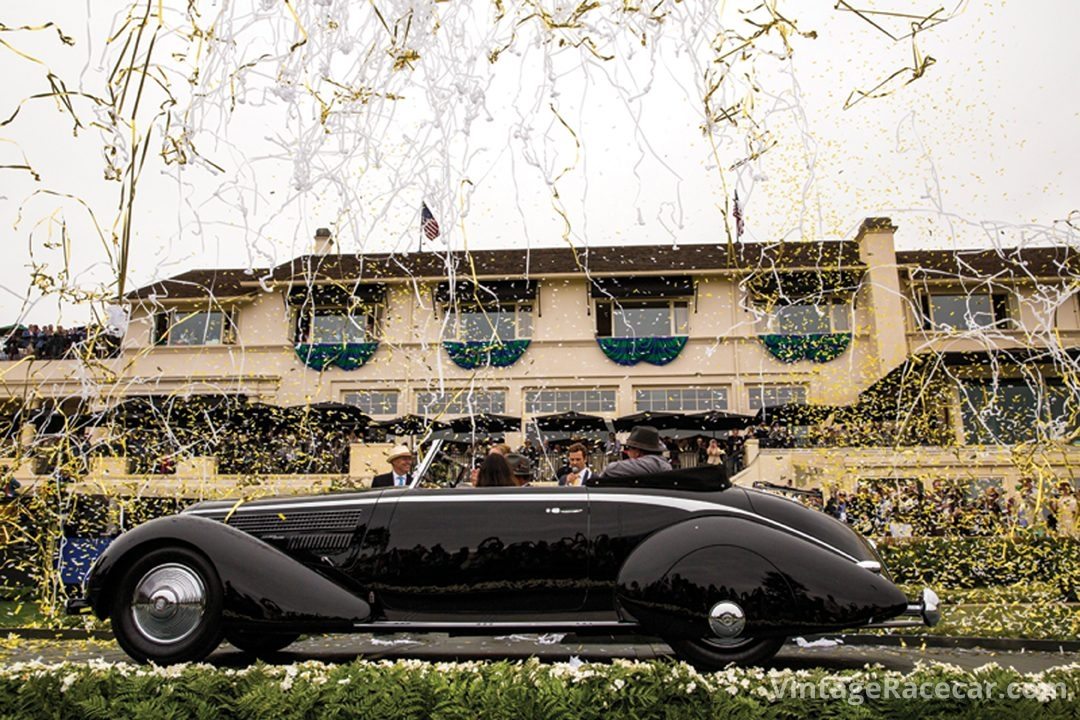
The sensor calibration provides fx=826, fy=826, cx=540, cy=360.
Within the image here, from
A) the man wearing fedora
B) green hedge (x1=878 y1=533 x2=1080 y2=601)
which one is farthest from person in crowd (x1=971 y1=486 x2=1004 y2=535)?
the man wearing fedora

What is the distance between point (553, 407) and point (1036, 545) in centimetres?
1885

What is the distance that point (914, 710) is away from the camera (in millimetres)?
3662

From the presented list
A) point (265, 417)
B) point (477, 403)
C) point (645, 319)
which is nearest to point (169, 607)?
point (265, 417)

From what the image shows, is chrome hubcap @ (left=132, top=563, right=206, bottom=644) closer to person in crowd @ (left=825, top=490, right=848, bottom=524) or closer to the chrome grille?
the chrome grille

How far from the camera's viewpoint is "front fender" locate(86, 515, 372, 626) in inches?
195

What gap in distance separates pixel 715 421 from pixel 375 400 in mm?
12063

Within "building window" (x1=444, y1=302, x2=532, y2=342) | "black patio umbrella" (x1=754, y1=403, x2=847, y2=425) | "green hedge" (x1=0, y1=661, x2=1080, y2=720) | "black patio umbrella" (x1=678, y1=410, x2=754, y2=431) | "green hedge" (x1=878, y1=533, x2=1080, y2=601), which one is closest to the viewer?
"green hedge" (x1=0, y1=661, x2=1080, y2=720)

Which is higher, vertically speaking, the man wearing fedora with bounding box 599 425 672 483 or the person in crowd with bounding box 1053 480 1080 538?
the man wearing fedora with bounding box 599 425 672 483

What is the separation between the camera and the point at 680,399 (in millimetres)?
28531

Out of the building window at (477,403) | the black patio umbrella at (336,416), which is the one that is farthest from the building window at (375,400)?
the black patio umbrella at (336,416)

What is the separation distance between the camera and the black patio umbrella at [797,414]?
21.0m

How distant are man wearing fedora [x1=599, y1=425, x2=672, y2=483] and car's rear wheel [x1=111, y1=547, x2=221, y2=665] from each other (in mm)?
2561

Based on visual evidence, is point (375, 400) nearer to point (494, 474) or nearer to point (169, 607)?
point (494, 474)

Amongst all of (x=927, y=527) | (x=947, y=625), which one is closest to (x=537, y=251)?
(x=927, y=527)
